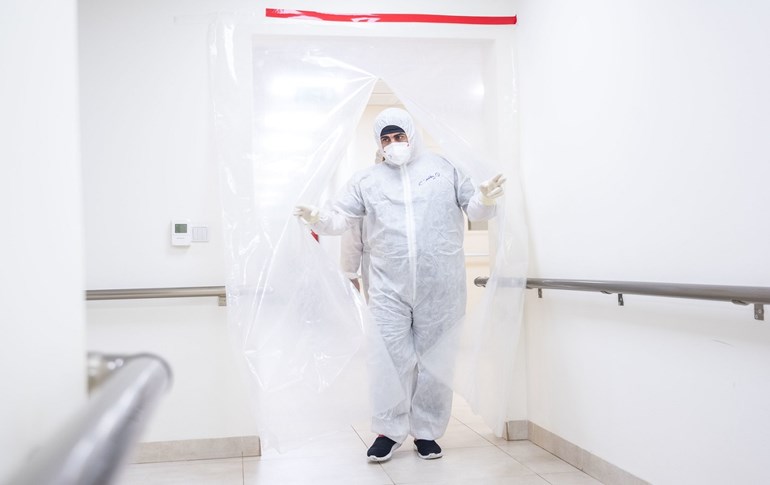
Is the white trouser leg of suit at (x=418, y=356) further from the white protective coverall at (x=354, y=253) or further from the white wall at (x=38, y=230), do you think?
the white wall at (x=38, y=230)

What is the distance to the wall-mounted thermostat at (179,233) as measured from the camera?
111 inches

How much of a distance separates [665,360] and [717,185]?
515 mm

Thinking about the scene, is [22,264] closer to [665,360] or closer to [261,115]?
[665,360]

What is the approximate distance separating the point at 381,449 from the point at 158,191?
1.27 m

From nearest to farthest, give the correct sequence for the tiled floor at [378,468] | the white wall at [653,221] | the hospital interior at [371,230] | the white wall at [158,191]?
1. the white wall at [653,221]
2. the hospital interior at [371,230]
3. the tiled floor at [378,468]
4. the white wall at [158,191]

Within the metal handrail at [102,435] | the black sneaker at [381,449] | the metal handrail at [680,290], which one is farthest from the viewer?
the black sneaker at [381,449]

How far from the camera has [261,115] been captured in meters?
2.83

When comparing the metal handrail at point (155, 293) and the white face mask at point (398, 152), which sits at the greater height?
the white face mask at point (398, 152)

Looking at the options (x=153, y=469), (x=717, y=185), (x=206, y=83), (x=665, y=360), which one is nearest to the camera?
(x=717, y=185)

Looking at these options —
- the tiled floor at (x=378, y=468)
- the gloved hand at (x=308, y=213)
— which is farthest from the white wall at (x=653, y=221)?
the gloved hand at (x=308, y=213)

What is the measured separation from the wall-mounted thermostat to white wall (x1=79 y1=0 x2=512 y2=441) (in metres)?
0.03

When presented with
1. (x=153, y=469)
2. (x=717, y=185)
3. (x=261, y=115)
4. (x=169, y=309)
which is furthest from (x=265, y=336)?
(x=717, y=185)

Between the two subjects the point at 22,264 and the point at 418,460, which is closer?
the point at 22,264

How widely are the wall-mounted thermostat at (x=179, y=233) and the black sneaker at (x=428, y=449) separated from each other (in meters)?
1.16
